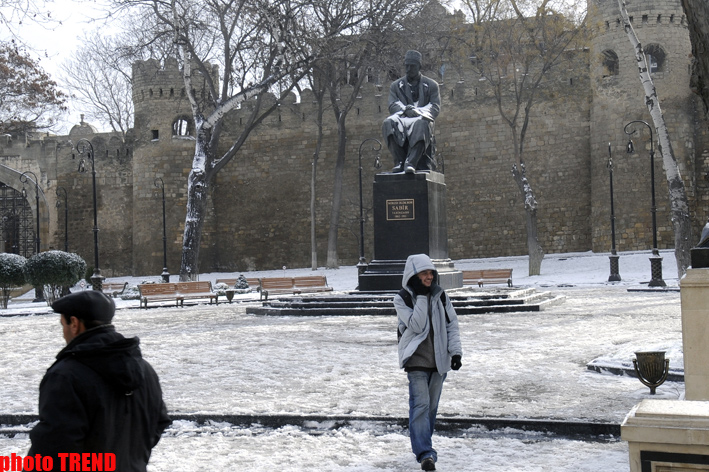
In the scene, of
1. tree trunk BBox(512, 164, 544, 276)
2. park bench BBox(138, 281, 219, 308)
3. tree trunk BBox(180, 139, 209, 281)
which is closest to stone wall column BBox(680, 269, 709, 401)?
park bench BBox(138, 281, 219, 308)

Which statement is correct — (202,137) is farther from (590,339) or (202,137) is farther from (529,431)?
(529,431)

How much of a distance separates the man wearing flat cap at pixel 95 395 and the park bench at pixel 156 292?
16.6 m

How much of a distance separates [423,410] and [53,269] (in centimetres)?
1656

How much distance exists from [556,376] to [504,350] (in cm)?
171

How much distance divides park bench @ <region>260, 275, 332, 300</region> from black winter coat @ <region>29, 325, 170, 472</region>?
680 inches

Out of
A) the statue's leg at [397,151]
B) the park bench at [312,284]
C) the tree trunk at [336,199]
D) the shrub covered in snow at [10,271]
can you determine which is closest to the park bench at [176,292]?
the park bench at [312,284]

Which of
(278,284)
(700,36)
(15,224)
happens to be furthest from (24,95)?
(700,36)

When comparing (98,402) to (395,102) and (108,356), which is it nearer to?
(108,356)

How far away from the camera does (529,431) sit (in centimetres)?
554

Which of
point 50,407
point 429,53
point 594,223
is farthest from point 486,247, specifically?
point 50,407

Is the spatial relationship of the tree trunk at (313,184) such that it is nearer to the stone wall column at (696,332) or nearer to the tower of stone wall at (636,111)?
the tower of stone wall at (636,111)

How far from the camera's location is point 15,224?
36.4 meters

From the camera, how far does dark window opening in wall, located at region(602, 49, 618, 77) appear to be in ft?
89.7

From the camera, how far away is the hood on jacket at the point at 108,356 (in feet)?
8.81
